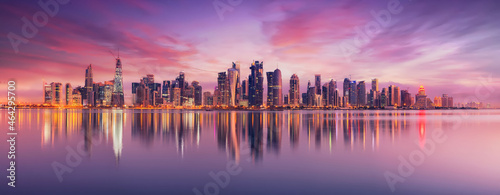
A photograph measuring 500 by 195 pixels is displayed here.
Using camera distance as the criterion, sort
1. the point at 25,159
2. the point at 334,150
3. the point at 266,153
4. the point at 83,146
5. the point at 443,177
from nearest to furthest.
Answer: the point at 443,177, the point at 25,159, the point at 266,153, the point at 334,150, the point at 83,146

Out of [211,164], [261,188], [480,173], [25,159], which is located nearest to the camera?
[261,188]

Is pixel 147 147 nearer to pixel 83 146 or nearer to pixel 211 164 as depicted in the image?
pixel 83 146

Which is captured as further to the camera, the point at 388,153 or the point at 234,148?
the point at 234,148

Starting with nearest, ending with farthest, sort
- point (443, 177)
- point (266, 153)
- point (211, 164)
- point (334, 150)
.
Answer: point (443, 177)
point (211, 164)
point (266, 153)
point (334, 150)

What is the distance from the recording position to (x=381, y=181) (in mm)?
17750

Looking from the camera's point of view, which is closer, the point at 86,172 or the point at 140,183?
the point at 140,183

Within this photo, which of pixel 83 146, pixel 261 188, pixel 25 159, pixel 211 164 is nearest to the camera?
pixel 261 188

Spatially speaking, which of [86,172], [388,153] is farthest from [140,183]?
[388,153]

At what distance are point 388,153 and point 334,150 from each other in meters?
4.82

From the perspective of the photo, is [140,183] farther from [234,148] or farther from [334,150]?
[334,150]

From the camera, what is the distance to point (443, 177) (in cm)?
1905

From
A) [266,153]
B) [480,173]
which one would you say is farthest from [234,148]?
[480,173]

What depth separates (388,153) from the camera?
2792 cm

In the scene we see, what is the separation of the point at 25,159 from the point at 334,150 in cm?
2670
